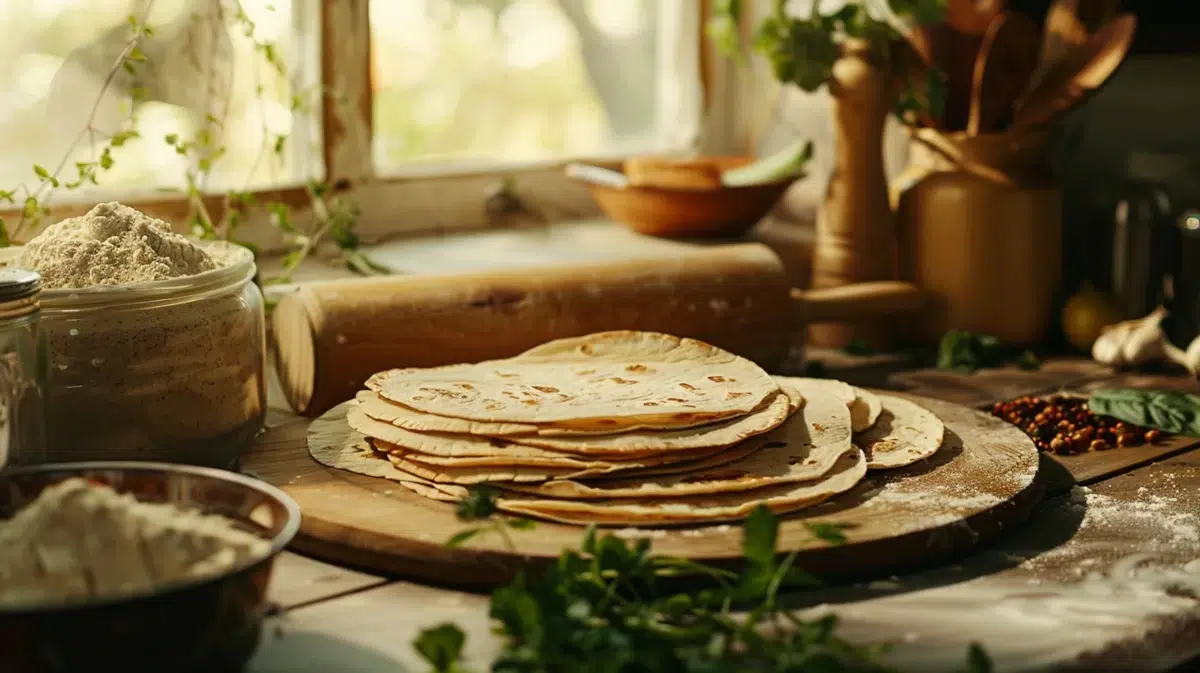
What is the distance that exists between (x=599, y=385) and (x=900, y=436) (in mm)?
353

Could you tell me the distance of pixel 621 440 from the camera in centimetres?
130

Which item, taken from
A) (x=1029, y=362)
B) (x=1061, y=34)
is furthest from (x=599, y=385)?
(x=1061, y=34)

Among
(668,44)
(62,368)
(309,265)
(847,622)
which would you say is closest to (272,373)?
(309,265)

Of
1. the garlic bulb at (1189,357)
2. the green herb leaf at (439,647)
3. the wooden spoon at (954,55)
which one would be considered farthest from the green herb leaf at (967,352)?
the green herb leaf at (439,647)

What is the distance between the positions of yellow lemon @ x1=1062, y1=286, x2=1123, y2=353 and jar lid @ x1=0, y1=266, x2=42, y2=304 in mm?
1574

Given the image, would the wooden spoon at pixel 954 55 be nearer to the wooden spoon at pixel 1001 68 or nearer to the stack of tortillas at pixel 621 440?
the wooden spoon at pixel 1001 68

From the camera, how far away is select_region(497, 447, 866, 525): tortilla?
4.01 ft

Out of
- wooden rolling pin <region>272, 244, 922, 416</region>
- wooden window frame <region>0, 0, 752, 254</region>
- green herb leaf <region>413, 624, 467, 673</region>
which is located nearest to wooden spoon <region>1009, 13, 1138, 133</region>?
wooden rolling pin <region>272, 244, 922, 416</region>

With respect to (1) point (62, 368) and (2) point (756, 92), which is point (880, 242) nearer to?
(2) point (756, 92)

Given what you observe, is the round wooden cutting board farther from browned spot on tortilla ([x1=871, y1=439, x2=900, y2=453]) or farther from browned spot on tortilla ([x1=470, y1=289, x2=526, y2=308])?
browned spot on tortilla ([x1=470, y1=289, x2=526, y2=308])

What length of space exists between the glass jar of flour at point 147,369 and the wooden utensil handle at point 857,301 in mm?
857

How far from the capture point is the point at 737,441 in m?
1.31

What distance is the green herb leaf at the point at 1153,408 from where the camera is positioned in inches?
66.2

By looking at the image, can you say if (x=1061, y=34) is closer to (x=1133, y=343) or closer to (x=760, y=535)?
(x=1133, y=343)
